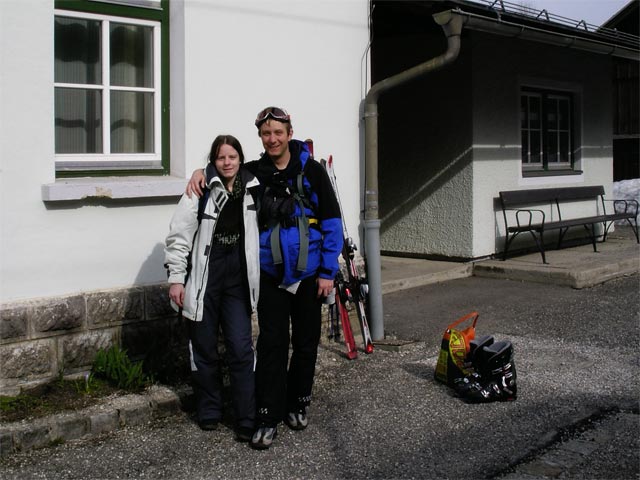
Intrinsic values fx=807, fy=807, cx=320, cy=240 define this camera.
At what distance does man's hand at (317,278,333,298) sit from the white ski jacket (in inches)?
14.6

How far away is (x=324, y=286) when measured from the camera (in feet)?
15.8

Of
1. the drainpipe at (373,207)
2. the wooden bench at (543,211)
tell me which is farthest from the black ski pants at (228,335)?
the wooden bench at (543,211)

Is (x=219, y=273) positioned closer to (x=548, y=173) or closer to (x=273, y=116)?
(x=273, y=116)

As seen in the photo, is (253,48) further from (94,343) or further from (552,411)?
(552,411)

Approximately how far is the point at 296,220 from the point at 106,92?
203cm

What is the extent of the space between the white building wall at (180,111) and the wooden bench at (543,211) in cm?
441

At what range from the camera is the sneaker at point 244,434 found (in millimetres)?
4805

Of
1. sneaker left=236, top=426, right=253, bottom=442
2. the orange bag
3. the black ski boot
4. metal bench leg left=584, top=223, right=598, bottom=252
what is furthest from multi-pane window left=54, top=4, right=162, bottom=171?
metal bench leg left=584, top=223, right=598, bottom=252

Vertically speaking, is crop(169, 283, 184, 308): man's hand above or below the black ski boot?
above

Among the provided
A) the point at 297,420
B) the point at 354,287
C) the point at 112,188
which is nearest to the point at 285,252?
the point at 297,420

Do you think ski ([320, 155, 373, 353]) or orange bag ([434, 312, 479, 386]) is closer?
orange bag ([434, 312, 479, 386])

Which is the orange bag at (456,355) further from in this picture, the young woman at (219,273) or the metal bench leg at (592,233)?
the metal bench leg at (592,233)

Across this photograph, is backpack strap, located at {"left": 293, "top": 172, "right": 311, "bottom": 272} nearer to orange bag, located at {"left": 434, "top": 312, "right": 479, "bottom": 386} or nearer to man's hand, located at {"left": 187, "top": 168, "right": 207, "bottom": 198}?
man's hand, located at {"left": 187, "top": 168, "right": 207, "bottom": 198}

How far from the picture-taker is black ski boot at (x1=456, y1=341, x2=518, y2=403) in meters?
5.46
